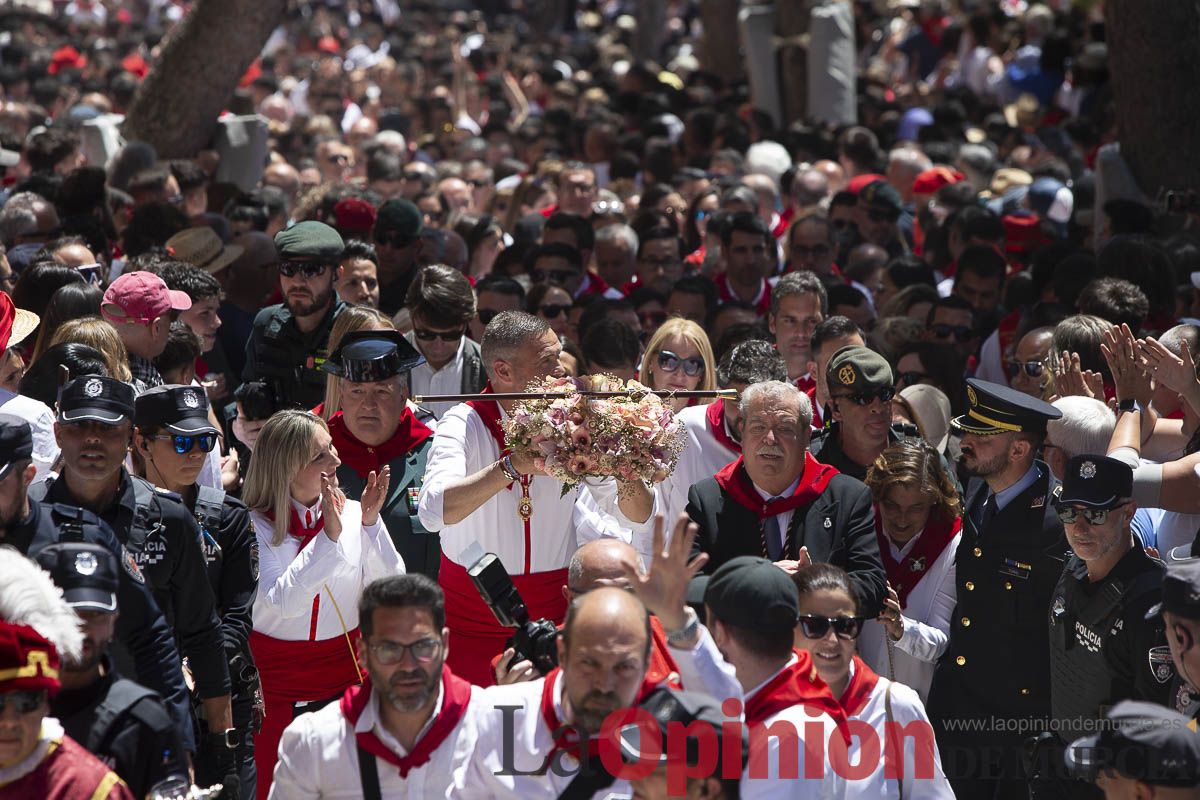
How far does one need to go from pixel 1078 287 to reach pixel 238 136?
752cm

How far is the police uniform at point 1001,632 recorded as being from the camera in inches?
226

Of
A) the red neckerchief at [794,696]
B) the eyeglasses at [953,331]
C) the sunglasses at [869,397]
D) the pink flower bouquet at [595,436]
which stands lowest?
the red neckerchief at [794,696]

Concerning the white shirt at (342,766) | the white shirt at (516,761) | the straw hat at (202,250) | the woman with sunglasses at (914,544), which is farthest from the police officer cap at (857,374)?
the straw hat at (202,250)

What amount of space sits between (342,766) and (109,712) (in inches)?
26.1

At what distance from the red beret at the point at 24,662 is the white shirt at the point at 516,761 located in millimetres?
1203

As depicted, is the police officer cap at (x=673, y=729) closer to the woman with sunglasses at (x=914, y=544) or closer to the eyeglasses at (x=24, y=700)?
the eyeglasses at (x=24, y=700)

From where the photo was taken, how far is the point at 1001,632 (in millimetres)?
5738

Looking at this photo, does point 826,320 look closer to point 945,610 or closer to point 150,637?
point 945,610

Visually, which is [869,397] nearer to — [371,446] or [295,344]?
[371,446]

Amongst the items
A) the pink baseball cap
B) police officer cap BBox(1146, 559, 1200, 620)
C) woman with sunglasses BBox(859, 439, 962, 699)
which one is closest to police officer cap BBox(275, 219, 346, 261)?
the pink baseball cap

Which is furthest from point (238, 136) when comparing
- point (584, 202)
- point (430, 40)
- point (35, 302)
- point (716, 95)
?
point (430, 40)

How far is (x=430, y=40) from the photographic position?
86.0ft

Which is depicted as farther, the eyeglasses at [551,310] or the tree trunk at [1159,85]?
the tree trunk at [1159,85]

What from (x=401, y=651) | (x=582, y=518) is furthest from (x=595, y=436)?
(x=401, y=651)
